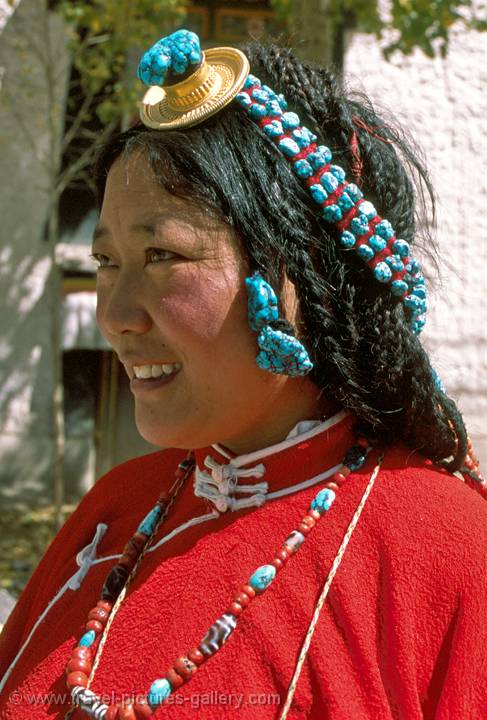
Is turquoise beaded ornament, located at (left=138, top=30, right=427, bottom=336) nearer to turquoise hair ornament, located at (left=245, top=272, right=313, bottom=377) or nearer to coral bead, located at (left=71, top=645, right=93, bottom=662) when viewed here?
turquoise hair ornament, located at (left=245, top=272, right=313, bottom=377)

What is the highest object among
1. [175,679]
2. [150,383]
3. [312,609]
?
[150,383]

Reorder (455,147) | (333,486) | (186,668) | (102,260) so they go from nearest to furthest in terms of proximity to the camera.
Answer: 1. (186,668)
2. (333,486)
3. (102,260)
4. (455,147)

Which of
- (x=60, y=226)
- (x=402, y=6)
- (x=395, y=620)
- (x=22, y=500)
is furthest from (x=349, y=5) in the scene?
(x=22, y=500)

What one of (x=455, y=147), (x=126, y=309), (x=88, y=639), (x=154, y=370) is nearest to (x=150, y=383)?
(x=154, y=370)

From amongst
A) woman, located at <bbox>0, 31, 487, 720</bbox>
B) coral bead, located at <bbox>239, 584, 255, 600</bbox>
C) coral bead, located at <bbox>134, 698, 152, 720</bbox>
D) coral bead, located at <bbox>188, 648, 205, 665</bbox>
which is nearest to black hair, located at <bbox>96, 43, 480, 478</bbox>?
woman, located at <bbox>0, 31, 487, 720</bbox>

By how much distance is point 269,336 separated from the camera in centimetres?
139

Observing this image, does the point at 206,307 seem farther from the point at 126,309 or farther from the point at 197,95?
the point at 197,95

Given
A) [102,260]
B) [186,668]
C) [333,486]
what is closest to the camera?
[186,668]

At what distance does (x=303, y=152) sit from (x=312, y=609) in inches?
28.6

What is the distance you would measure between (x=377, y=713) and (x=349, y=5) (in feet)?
14.1

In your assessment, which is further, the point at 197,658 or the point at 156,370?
the point at 156,370

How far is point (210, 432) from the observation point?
1461 millimetres

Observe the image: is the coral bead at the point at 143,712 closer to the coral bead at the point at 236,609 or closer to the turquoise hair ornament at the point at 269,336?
the coral bead at the point at 236,609

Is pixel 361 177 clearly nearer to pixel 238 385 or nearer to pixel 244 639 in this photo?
pixel 238 385
